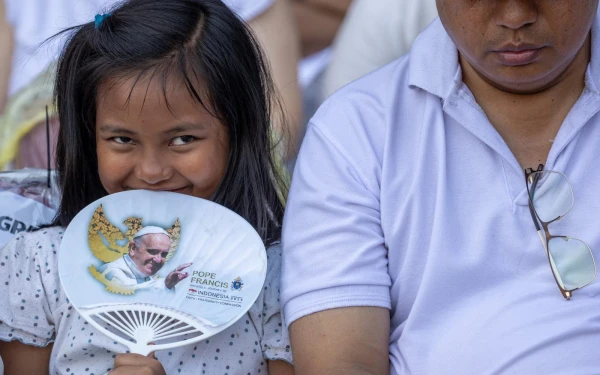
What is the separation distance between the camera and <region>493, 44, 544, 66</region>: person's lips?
1.79 metres

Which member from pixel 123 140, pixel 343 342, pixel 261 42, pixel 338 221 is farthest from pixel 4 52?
pixel 343 342

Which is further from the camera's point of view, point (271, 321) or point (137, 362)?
point (271, 321)

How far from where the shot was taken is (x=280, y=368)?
6.72 ft

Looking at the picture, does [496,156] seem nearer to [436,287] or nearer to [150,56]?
[436,287]

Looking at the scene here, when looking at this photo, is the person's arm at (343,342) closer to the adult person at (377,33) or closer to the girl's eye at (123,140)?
the girl's eye at (123,140)

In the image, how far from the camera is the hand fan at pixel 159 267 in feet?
6.19

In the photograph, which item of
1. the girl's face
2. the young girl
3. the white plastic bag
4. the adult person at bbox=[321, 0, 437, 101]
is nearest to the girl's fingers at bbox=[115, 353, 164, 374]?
the young girl

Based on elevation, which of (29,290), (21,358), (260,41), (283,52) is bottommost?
(21,358)

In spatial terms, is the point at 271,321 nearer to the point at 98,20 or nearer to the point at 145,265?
the point at 145,265

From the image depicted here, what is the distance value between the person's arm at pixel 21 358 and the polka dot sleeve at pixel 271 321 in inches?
18.0

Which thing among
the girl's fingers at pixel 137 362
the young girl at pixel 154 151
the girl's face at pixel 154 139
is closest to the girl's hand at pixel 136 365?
the girl's fingers at pixel 137 362

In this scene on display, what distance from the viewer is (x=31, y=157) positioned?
276 cm

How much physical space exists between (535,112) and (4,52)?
169cm

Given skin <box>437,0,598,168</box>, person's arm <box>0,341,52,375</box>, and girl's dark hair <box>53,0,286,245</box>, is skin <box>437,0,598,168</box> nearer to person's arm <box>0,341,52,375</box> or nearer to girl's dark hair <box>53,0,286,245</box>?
girl's dark hair <box>53,0,286,245</box>
